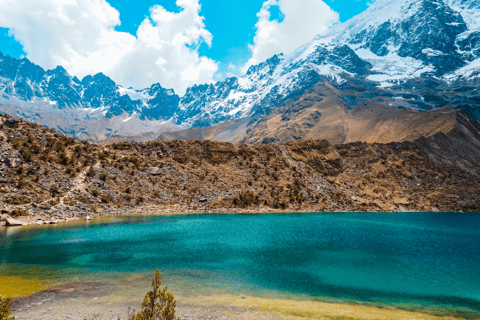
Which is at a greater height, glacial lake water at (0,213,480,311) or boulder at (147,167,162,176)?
boulder at (147,167,162,176)

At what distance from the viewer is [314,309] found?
70.0ft

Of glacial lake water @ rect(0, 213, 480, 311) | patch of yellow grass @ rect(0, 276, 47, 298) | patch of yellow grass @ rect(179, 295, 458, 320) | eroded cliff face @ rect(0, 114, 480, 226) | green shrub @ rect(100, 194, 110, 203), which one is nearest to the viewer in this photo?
patch of yellow grass @ rect(179, 295, 458, 320)

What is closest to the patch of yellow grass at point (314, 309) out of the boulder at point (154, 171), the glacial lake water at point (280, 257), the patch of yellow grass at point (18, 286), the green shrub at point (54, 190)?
the glacial lake water at point (280, 257)

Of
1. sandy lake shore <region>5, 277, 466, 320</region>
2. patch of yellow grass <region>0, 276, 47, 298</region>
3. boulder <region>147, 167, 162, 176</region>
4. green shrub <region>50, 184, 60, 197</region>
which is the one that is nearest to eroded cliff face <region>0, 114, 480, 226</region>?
green shrub <region>50, 184, 60, 197</region>

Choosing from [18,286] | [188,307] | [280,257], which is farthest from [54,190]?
[188,307]

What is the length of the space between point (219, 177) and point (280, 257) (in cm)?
5802

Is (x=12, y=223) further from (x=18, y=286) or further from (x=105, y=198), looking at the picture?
(x=18, y=286)

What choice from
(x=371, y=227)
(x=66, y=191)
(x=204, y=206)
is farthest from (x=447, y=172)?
(x=66, y=191)

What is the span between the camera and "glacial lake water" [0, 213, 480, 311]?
26.3m

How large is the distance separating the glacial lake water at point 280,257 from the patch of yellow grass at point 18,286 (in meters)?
3.58

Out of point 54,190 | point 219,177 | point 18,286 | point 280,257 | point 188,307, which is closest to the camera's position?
point 188,307

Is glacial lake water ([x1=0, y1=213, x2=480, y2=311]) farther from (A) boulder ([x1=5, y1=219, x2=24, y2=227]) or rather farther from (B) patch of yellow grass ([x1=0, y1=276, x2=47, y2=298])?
(A) boulder ([x1=5, y1=219, x2=24, y2=227])

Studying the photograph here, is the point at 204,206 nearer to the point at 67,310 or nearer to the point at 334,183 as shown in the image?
the point at 334,183

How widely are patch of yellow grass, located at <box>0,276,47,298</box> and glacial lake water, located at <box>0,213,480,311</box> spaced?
11.7ft
